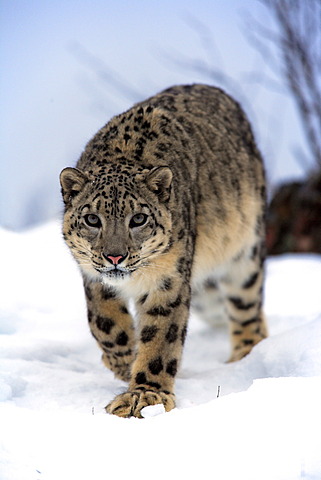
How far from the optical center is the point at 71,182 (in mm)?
4750

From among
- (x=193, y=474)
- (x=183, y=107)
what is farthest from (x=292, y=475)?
(x=183, y=107)

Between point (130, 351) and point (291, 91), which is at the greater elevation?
point (291, 91)

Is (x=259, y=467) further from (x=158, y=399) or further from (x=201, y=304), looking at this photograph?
(x=201, y=304)

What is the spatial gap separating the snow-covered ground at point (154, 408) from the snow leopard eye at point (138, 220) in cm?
115

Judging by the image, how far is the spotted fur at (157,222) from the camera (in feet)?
14.7

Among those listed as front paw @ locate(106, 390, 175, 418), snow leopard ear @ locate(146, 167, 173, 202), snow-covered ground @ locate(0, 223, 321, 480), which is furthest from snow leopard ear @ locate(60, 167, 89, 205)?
front paw @ locate(106, 390, 175, 418)

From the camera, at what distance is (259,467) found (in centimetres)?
312

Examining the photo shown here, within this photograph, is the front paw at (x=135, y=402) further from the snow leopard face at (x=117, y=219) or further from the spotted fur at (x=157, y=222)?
the snow leopard face at (x=117, y=219)

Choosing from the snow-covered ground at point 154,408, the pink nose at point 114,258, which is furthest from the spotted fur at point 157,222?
the snow-covered ground at point 154,408

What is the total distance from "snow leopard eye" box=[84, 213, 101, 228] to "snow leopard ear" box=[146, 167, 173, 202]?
42 centimetres

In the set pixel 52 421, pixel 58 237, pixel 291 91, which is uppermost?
pixel 291 91

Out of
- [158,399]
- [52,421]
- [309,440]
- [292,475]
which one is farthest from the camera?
[158,399]

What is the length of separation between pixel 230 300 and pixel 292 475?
388 centimetres

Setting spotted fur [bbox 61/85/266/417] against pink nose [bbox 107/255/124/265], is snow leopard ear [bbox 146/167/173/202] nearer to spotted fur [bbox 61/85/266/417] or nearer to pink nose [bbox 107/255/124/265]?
spotted fur [bbox 61/85/266/417]
